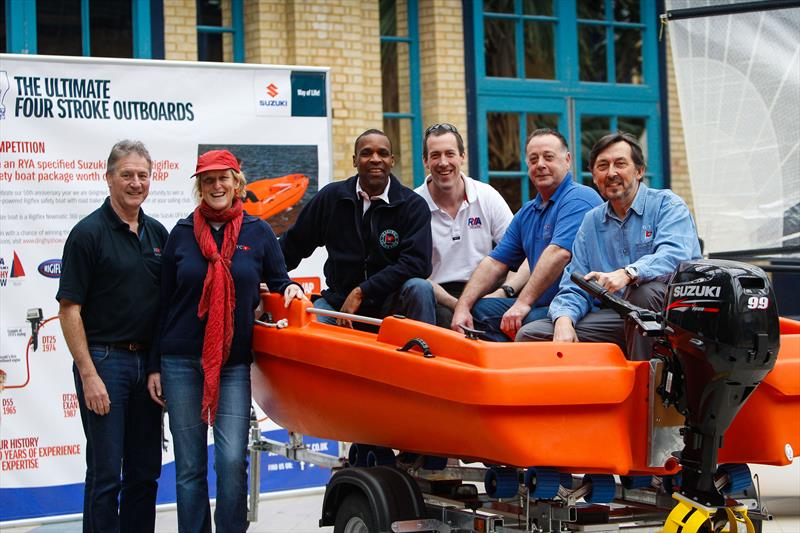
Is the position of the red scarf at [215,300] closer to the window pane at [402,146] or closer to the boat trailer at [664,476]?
the boat trailer at [664,476]

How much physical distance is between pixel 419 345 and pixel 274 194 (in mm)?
3307

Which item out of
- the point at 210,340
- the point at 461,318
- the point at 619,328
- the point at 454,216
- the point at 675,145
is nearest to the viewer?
the point at 619,328

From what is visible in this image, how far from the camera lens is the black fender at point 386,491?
4.97 meters

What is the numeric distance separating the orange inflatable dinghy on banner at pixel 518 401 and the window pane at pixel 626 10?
8.49m

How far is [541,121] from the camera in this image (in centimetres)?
1262

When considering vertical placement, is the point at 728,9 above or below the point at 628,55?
below

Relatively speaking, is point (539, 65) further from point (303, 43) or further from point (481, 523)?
point (481, 523)

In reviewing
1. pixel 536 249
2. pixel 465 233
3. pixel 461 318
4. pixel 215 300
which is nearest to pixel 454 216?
pixel 465 233

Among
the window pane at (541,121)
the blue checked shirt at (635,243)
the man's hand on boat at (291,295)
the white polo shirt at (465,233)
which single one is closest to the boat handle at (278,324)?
the man's hand on boat at (291,295)

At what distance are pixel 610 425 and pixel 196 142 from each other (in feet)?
12.9

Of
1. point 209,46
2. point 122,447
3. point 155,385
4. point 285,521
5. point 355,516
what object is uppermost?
point 209,46

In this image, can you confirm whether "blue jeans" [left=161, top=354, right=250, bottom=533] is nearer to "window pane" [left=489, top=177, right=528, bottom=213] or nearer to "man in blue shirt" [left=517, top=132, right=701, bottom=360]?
"man in blue shirt" [left=517, top=132, right=701, bottom=360]

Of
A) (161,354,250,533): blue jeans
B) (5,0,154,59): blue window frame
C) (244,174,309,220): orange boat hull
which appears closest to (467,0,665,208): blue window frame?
(5,0,154,59): blue window frame

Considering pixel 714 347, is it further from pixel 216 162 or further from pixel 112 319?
pixel 112 319
